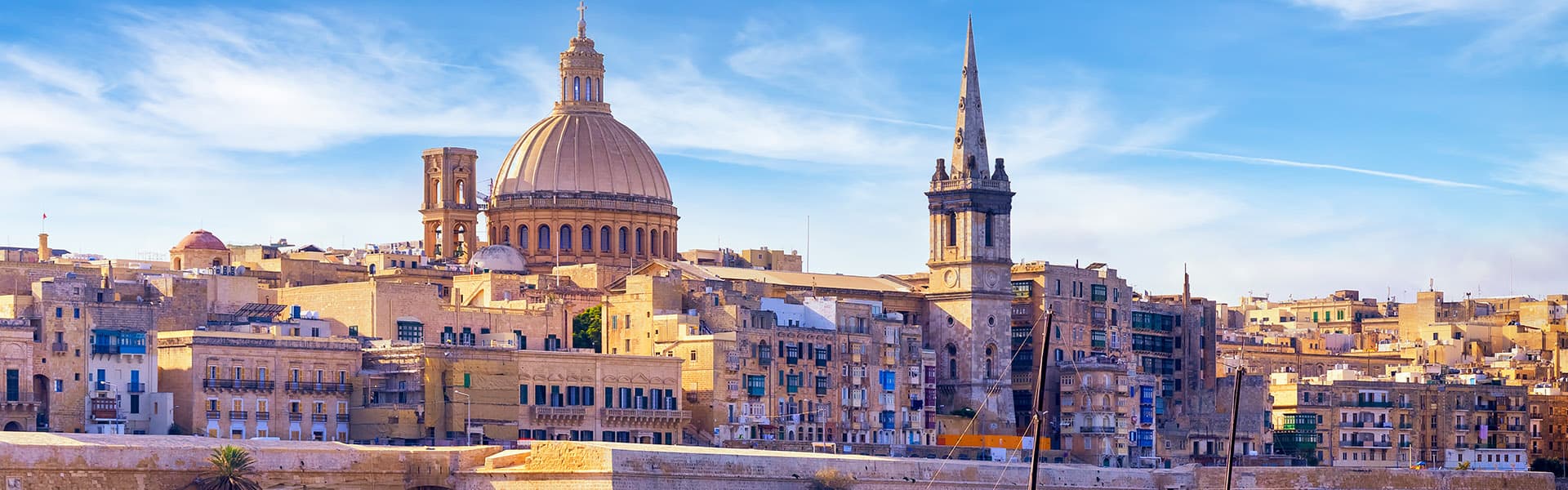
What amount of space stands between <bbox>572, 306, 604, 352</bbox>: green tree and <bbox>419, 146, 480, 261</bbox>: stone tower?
46.8ft

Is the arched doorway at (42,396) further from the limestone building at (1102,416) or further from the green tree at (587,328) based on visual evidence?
the limestone building at (1102,416)

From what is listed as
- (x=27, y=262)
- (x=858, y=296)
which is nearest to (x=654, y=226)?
(x=858, y=296)

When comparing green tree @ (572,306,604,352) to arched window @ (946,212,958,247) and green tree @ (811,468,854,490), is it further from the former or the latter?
green tree @ (811,468,854,490)

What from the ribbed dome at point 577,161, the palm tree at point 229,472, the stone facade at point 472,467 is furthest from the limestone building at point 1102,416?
the palm tree at point 229,472

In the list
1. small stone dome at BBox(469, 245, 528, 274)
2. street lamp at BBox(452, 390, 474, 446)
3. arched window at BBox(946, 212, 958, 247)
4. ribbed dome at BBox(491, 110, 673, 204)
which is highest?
ribbed dome at BBox(491, 110, 673, 204)

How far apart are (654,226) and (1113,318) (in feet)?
52.2

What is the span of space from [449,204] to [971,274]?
19.0 meters

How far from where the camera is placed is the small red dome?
90.5m

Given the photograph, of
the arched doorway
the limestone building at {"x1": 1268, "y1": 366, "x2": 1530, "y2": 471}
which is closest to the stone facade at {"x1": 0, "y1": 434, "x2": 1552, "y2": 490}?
the arched doorway

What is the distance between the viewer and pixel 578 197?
9600cm

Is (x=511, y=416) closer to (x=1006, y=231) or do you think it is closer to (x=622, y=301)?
(x=622, y=301)

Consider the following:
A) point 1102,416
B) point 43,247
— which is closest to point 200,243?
point 43,247

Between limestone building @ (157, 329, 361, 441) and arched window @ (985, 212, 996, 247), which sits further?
arched window @ (985, 212, 996, 247)

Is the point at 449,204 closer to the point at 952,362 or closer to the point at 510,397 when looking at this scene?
the point at 952,362
